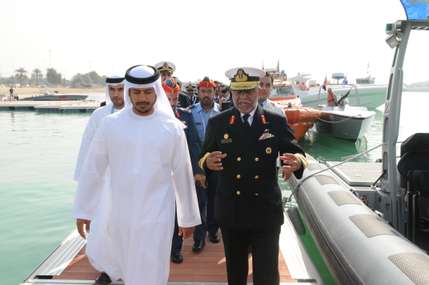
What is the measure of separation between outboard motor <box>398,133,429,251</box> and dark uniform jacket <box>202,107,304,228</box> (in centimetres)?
149

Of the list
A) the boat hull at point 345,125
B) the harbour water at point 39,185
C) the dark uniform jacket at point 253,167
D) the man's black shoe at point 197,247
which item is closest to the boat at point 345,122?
the boat hull at point 345,125

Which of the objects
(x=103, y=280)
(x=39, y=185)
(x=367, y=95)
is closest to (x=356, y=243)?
(x=103, y=280)

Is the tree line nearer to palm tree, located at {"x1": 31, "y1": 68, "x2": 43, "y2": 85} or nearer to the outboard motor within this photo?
palm tree, located at {"x1": 31, "y1": 68, "x2": 43, "y2": 85}

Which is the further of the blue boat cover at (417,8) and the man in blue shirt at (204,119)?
the man in blue shirt at (204,119)

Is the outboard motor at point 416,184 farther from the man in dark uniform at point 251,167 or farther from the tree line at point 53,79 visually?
the tree line at point 53,79

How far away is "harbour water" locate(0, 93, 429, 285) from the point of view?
489 cm

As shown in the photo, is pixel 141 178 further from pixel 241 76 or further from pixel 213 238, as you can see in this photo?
pixel 213 238

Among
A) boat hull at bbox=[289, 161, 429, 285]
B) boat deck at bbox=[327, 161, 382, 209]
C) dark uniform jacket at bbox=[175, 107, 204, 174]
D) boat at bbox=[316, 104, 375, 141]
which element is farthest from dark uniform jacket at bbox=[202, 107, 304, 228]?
boat at bbox=[316, 104, 375, 141]

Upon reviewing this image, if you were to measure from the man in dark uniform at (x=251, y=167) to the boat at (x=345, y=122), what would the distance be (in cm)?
1351

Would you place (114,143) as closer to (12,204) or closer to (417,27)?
(417,27)

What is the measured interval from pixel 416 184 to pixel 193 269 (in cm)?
194

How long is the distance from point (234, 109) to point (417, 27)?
2058 mm

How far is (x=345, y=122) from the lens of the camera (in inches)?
616

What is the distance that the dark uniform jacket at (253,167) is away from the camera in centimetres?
243
